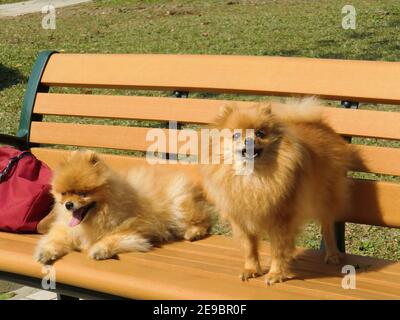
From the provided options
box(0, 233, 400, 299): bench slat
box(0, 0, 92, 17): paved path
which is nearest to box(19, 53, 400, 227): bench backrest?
box(0, 233, 400, 299): bench slat

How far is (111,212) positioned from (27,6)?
1527 centimetres

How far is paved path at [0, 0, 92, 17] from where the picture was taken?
55.0 ft

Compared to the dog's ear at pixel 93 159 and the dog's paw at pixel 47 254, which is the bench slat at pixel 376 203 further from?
the dog's paw at pixel 47 254

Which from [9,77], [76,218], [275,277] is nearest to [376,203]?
[275,277]

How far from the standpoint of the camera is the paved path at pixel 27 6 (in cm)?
1677

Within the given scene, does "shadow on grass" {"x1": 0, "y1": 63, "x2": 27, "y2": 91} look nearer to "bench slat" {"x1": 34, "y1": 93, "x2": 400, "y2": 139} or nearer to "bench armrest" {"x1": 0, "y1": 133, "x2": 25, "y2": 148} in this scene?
"bench armrest" {"x1": 0, "y1": 133, "x2": 25, "y2": 148}

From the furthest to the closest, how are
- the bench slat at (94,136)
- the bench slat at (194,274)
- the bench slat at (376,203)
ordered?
the bench slat at (94,136), the bench slat at (376,203), the bench slat at (194,274)

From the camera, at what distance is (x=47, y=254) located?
10.4 ft

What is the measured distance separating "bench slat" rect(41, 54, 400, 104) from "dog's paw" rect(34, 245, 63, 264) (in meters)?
1.26

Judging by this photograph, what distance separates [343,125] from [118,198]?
116 cm

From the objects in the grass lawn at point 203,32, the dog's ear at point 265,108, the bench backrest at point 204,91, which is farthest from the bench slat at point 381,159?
the grass lawn at point 203,32

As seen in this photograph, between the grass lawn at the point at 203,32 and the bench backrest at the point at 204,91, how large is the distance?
323 cm

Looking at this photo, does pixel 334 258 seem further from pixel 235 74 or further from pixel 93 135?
pixel 93 135
